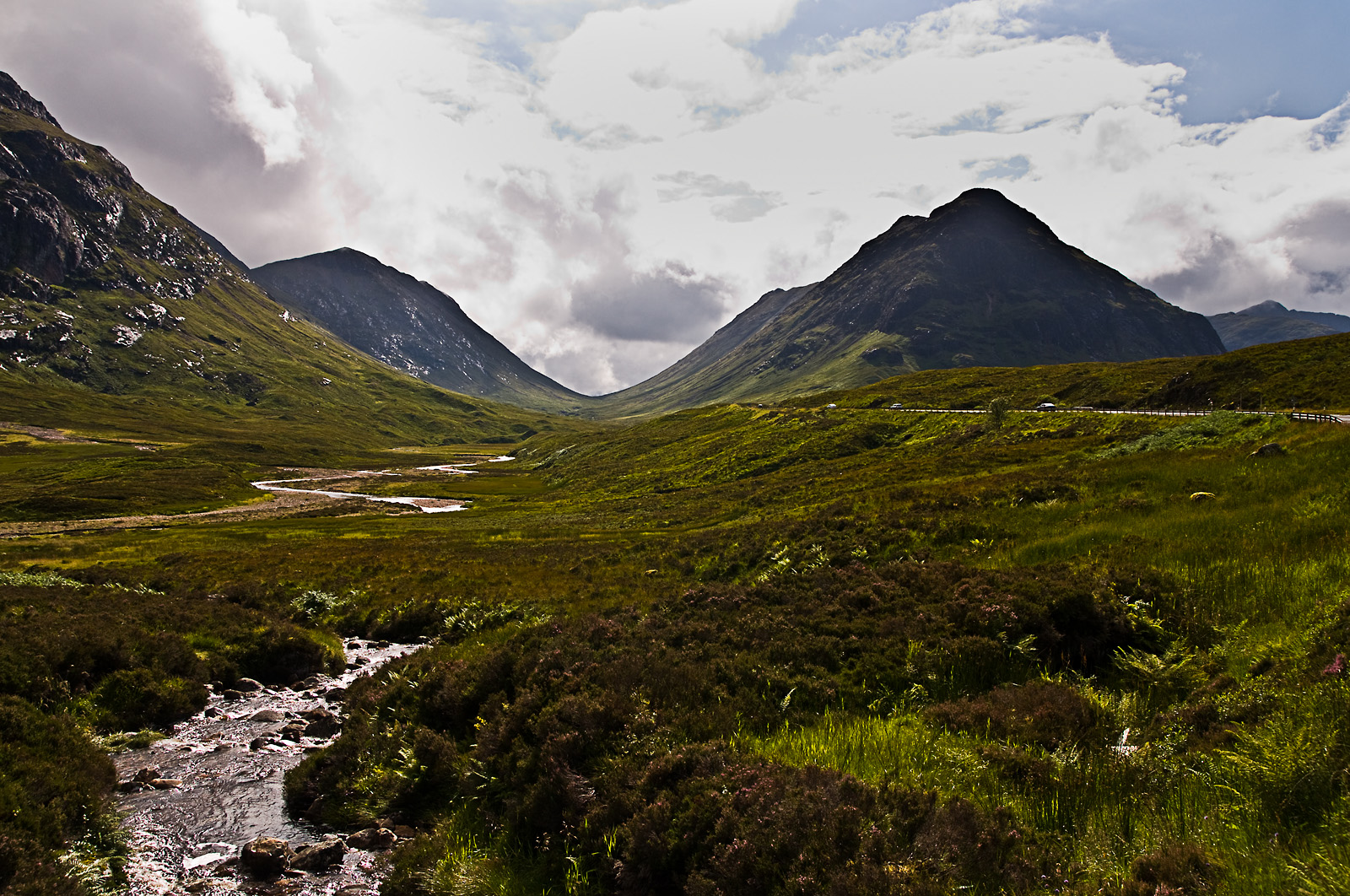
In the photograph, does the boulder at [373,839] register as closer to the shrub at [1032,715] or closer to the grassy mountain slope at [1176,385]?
the shrub at [1032,715]

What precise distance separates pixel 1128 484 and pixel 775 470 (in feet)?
194

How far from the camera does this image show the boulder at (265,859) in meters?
10.4

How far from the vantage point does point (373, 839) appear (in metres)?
11.0

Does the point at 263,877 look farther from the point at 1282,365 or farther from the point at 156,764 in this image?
the point at 1282,365

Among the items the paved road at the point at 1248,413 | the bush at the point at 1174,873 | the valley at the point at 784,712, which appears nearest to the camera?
the bush at the point at 1174,873

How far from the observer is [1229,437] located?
27359mm

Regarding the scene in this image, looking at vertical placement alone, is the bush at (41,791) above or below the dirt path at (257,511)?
above

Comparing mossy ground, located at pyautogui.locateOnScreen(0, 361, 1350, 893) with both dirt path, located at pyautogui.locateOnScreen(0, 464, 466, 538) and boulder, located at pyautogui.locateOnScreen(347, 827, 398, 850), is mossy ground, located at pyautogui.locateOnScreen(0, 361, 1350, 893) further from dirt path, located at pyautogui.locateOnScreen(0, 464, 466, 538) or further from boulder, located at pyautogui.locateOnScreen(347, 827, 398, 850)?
dirt path, located at pyautogui.locateOnScreen(0, 464, 466, 538)

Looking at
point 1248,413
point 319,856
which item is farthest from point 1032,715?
point 1248,413

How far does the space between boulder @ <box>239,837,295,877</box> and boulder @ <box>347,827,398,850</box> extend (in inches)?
38.6

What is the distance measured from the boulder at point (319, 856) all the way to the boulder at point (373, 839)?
0.91ft

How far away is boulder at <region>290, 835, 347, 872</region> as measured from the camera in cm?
1041

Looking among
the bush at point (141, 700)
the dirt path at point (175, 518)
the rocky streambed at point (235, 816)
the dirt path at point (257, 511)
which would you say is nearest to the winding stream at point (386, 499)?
the dirt path at point (257, 511)

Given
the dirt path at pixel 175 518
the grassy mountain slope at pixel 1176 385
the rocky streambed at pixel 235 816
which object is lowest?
the dirt path at pixel 175 518
